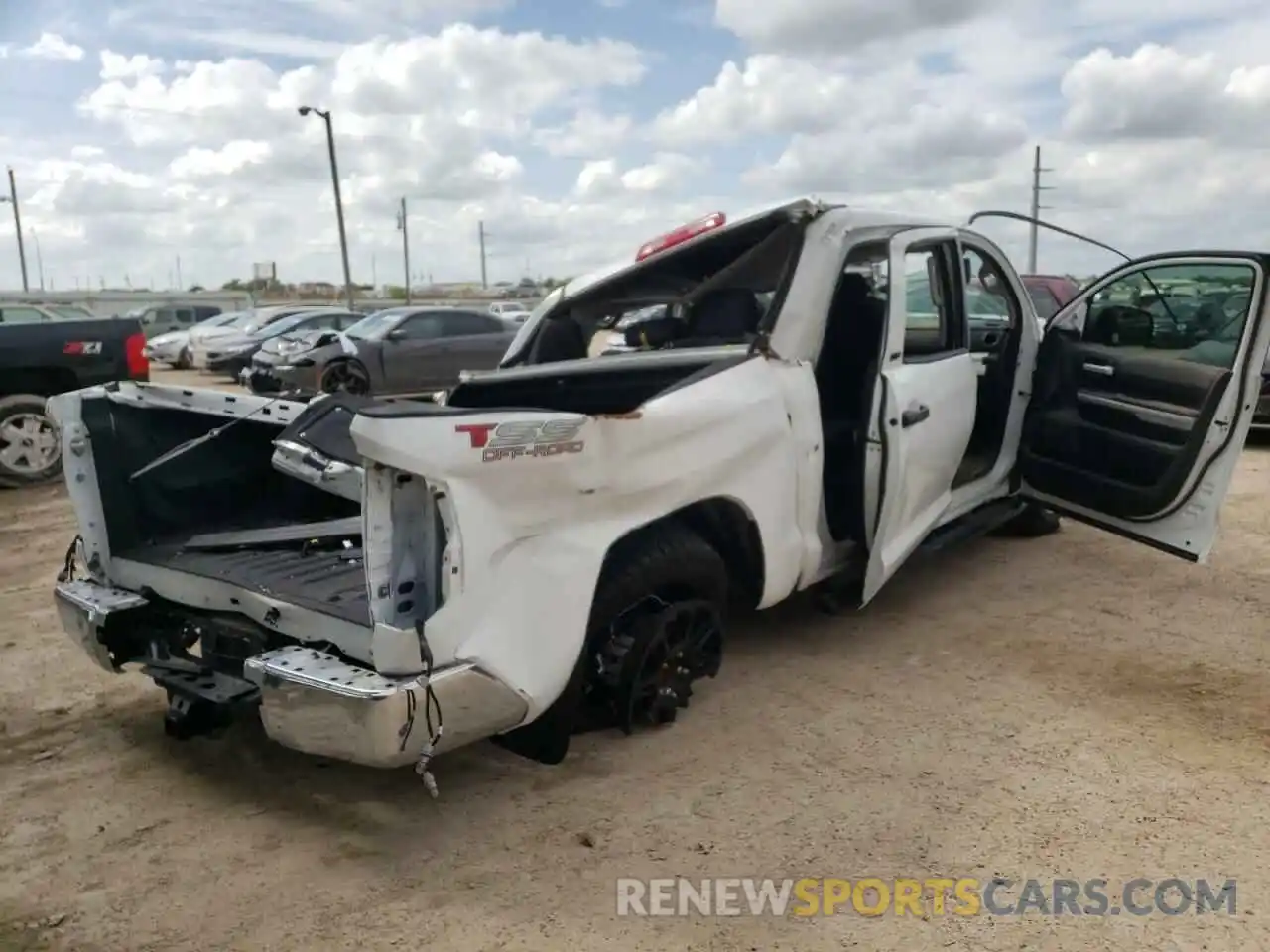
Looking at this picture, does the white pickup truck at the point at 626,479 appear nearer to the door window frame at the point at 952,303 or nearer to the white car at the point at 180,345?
the door window frame at the point at 952,303

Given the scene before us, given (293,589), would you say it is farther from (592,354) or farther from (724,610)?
(592,354)

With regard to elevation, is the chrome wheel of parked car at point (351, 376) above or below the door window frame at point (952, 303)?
below

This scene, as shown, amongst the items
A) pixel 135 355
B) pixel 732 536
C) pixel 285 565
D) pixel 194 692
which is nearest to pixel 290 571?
pixel 285 565

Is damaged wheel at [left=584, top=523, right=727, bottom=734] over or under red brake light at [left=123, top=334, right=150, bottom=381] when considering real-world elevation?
under

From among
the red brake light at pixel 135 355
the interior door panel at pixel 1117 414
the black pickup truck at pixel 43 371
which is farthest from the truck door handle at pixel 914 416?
the black pickup truck at pixel 43 371

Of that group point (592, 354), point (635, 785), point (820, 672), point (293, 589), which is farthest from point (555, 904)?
point (592, 354)

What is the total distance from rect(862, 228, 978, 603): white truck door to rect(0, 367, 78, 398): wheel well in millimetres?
7281

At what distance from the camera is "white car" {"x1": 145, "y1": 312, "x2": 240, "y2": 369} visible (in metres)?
23.2

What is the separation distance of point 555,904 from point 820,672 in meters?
1.95

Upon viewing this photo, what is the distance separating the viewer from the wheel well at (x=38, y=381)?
28.5 feet

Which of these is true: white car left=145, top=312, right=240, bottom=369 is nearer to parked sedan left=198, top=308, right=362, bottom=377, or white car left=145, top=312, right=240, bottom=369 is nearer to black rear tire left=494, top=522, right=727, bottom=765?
parked sedan left=198, top=308, right=362, bottom=377

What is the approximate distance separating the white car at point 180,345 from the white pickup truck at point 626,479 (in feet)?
66.3

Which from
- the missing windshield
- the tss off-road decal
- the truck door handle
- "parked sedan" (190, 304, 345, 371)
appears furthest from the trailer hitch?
"parked sedan" (190, 304, 345, 371)

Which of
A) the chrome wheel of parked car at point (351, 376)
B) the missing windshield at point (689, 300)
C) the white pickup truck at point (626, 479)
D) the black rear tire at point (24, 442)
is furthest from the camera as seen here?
the chrome wheel of parked car at point (351, 376)
